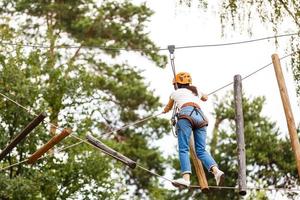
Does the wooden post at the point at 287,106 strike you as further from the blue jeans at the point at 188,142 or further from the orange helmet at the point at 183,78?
the orange helmet at the point at 183,78

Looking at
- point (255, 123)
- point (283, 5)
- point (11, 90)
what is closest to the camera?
point (283, 5)

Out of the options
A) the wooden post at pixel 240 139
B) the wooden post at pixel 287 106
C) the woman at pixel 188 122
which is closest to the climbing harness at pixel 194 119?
the woman at pixel 188 122

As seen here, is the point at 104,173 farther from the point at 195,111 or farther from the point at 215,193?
the point at 195,111

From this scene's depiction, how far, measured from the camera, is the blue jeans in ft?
26.2

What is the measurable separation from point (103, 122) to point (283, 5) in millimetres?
13171

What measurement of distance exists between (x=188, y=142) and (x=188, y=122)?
0.80 ft

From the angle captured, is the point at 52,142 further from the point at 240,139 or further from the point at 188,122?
the point at 240,139

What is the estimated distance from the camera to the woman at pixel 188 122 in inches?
315

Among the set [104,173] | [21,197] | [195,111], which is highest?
[104,173]

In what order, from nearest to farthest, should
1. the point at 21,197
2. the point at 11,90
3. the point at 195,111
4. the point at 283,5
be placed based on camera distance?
the point at 195,111, the point at 283,5, the point at 21,197, the point at 11,90

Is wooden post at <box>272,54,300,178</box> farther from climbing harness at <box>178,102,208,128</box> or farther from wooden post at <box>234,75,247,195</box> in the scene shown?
climbing harness at <box>178,102,208,128</box>

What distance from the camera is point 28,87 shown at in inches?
672

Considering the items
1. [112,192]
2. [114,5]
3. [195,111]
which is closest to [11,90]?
[112,192]

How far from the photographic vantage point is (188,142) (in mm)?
8109
